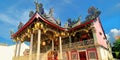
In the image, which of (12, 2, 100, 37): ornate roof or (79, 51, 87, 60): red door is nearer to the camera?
(12, 2, 100, 37): ornate roof

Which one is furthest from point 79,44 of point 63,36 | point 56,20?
point 56,20

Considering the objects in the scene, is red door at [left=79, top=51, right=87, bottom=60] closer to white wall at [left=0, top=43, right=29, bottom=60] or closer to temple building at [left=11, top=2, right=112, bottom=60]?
temple building at [left=11, top=2, right=112, bottom=60]

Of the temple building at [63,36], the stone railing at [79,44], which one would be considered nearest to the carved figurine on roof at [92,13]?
the temple building at [63,36]

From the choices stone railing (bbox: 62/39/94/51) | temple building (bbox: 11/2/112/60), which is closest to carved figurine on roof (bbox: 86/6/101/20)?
temple building (bbox: 11/2/112/60)

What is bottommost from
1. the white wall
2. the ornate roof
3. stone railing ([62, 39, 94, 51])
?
the white wall

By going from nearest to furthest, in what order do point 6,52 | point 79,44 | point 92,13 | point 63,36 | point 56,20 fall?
point 79,44 → point 63,36 → point 92,13 → point 56,20 → point 6,52

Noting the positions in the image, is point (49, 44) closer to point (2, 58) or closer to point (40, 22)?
point (40, 22)

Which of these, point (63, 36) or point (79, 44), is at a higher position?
point (63, 36)

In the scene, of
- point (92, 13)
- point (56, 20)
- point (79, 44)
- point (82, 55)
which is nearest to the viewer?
point (82, 55)

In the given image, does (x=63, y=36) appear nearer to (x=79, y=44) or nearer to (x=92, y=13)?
(x=79, y=44)

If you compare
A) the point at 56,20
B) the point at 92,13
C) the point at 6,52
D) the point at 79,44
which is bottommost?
the point at 6,52

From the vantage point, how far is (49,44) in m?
18.4

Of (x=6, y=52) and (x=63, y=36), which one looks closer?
(x=63, y=36)

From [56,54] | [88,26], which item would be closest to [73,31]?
[88,26]
